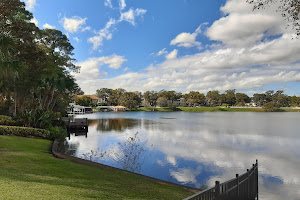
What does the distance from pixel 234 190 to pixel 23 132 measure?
56.2 feet

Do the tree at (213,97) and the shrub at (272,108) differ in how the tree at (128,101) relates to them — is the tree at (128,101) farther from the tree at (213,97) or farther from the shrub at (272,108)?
the shrub at (272,108)

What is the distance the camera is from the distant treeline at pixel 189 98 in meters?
124

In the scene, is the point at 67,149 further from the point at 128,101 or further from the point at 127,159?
the point at 128,101

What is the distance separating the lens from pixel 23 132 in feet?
55.0

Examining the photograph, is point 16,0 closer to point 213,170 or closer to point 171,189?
point 171,189

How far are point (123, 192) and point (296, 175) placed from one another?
1061 cm

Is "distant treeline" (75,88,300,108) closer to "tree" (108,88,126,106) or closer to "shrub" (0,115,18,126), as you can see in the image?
"tree" (108,88,126,106)

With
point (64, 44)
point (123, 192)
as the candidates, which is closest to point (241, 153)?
point (123, 192)

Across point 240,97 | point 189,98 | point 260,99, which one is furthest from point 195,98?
point 260,99

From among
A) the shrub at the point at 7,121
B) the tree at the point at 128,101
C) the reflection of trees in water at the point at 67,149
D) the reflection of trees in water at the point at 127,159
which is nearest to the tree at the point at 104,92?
the tree at the point at 128,101

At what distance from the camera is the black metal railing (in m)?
3.84

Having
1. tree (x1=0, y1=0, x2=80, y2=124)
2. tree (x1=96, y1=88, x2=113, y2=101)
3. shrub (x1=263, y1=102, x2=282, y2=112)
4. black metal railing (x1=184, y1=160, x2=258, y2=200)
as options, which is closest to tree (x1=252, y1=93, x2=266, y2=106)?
shrub (x1=263, y1=102, x2=282, y2=112)

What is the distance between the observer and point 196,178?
10.9m

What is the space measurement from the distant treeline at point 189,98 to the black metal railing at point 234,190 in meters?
106
